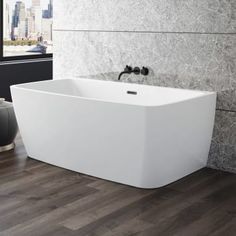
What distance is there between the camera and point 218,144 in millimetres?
3834

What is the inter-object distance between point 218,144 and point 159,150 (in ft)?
2.68

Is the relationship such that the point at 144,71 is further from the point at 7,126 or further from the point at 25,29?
the point at 25,29

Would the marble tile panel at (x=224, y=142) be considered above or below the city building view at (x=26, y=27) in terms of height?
below

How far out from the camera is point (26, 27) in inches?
257

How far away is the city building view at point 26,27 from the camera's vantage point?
626cm

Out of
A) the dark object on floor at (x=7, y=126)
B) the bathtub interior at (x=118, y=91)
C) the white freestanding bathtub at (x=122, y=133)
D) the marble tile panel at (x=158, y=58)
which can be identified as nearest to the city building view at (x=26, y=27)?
the marble tile panel at (x=158, y=58)

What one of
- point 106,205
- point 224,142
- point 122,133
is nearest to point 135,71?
point 224,142

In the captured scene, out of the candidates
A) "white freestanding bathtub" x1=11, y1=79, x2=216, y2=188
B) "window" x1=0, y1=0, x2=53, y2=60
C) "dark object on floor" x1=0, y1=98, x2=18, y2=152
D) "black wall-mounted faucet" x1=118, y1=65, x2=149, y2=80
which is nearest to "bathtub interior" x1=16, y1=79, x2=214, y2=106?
"white freestanding bathtub" x1=11, y1=79, x2=216, y2=188

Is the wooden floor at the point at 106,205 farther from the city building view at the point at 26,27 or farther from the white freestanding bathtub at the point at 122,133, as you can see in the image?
the city building view at the point at 26,27

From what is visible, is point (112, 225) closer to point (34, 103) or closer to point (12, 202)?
point (12, 202)

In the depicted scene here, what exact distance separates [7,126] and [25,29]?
2740 mm

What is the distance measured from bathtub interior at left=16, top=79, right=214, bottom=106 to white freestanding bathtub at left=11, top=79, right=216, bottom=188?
11 mm

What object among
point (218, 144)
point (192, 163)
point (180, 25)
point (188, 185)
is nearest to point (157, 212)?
point (188, 185)

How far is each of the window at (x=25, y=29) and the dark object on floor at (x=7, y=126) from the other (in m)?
2.15
